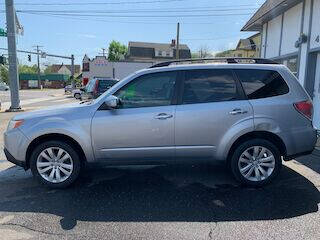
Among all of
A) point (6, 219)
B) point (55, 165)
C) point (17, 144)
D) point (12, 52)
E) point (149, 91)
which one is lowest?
point (6, 219)

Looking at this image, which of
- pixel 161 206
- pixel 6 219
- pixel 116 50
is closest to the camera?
pixel 6 219

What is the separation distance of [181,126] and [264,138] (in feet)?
4.36

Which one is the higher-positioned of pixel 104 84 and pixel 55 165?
pixel 104 84

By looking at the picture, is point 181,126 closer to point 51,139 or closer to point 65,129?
point 65,129

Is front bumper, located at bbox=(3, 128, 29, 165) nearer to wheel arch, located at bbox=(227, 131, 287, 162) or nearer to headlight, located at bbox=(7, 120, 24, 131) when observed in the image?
headlight, located at bbox=(7, 120, 24, 131)

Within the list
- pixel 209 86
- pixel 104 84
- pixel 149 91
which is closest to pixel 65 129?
pixel 149 91

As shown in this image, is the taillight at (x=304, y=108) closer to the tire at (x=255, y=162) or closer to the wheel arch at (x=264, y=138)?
the wheel arch at (x=264, y=138)

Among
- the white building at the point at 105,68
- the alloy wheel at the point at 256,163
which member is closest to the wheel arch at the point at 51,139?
the alloy wheel at the point at 256,163

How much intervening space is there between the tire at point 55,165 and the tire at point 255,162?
2409mm

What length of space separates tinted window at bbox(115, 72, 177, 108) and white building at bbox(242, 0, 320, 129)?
617cm

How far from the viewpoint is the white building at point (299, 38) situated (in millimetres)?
10125

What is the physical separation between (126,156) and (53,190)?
1.23 m

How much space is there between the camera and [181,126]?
5.25 meters

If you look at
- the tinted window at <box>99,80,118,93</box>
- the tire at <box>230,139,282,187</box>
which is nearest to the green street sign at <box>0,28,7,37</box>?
the tinted window at <box>99,80,118,93</box>
